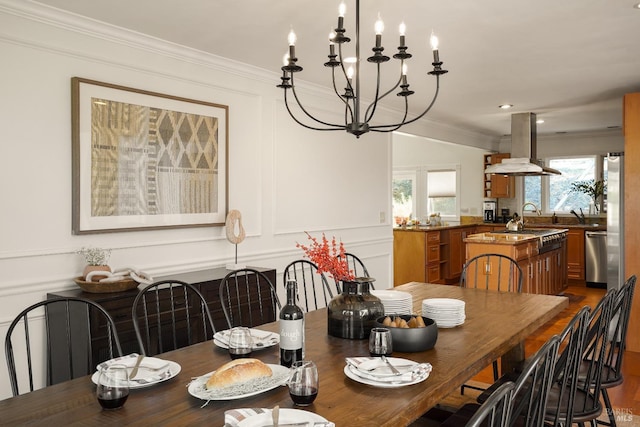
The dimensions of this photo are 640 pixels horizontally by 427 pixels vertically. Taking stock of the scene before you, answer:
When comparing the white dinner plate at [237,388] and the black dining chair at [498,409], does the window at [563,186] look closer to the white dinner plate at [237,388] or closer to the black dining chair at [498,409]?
the white dinner plate at [237,388]

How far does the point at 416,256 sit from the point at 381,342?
5914 millimetres

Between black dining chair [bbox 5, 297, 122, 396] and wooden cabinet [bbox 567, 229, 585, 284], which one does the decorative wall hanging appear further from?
wooden cabinet [bbox 567, 229, 585, 284]

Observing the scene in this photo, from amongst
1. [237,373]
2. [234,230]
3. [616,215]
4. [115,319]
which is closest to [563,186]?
[616,215]

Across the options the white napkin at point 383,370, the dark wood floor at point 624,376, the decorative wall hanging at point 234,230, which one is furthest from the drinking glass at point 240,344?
the dark wood floor at point 624,376

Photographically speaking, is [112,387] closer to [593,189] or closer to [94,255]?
[94,255]

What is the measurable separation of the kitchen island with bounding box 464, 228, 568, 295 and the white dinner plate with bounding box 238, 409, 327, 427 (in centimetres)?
447

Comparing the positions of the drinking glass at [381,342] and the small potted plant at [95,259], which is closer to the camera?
the drinking glass at [381,342]

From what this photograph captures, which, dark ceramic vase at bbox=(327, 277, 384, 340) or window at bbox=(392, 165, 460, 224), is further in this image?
window at bbox=(392, 165, 460, 224)

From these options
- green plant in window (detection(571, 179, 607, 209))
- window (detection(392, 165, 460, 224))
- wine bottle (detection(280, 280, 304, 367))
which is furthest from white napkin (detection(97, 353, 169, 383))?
green plant in window (detection(571, 179, 607, 209))

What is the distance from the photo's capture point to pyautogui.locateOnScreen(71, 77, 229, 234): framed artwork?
323cm

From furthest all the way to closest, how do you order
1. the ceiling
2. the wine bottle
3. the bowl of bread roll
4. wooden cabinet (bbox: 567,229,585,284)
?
wooden cabinet (bbox: 567,229,585,284)
the ceiling
the bowl of bread roll
the wine bottle

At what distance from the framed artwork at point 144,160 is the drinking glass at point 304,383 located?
2234 millimetres

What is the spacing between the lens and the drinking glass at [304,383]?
4.82 ft

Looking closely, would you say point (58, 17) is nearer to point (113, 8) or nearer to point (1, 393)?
point (113, 8)
